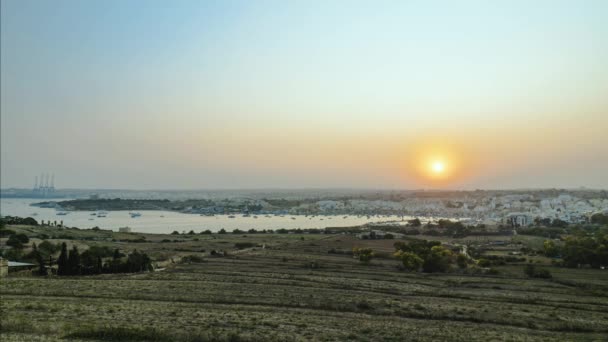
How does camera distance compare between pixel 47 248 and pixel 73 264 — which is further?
pixel 47 248

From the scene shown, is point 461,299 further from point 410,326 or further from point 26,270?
point 26,270

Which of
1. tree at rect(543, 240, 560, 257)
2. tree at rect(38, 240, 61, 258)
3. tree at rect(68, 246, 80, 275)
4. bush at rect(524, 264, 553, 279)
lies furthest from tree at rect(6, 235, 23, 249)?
tree at rect(543, 240, 560, 257)

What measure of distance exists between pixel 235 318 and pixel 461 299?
1109 centimetres

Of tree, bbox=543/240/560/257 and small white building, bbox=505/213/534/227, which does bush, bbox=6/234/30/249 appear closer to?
tree, bbox=543/240/560/257

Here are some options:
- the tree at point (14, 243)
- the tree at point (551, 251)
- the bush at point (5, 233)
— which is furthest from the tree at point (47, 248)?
the tree at point (551, 251)

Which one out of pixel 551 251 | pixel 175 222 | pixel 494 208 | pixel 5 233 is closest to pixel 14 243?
pixel 5 233

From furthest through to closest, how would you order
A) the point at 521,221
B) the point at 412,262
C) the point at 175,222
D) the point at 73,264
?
the point at 175,222 < the point at 521,221 < the point at 412,262 < the point at 73,264

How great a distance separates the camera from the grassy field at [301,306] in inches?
530

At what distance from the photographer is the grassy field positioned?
1347 cm

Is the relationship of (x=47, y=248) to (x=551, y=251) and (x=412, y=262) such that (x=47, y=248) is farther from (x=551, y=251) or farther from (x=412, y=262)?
(x=551, y=251)

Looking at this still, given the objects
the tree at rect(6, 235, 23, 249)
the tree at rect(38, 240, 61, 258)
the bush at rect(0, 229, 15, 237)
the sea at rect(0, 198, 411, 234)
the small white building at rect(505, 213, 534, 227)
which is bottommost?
the sea at rect(0, 198, 411, 234)

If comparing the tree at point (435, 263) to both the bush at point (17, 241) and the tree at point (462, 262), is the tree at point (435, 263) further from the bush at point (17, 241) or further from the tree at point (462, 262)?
the bush at point (17, 241)

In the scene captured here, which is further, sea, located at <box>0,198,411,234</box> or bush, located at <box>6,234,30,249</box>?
sea, located at <box>0,198,411,234</box>

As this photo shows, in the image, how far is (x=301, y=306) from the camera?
57.5 ft
